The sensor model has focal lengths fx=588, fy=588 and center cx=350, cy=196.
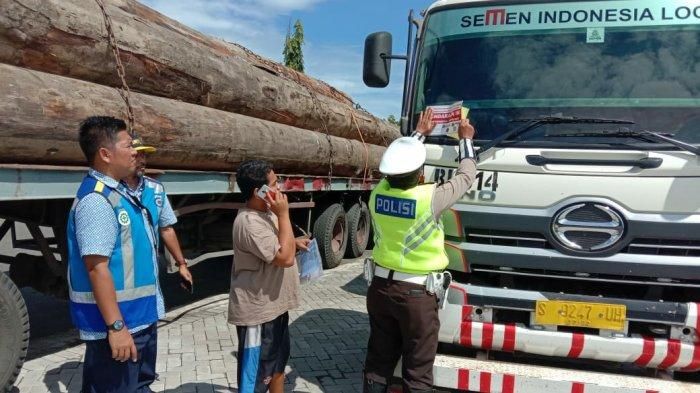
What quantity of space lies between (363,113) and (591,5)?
6790 mm

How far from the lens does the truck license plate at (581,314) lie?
311 cm

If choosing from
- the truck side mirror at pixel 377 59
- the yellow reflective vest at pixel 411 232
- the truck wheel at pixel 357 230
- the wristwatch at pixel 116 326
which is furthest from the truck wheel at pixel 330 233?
the wristwatch at pixel 116 326

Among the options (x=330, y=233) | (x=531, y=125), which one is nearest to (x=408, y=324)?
(x=531, y=125)

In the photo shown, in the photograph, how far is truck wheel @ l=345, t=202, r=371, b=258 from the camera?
9.65 m

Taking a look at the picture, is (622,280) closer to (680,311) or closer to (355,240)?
(680,311)

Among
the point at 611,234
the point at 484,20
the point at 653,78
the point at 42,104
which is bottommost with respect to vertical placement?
the point at 611,234

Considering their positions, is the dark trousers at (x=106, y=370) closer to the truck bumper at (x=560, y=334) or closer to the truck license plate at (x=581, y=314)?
the truck bumper at (x=560, y=334)

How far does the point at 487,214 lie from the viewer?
337 cm

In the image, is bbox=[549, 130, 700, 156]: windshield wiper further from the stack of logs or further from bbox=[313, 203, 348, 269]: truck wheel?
bbox=[313, 203, 348, 269]: truck wheel

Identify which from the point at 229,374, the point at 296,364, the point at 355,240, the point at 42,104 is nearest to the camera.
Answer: the point at 42,104

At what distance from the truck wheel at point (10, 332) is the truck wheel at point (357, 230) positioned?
6338mm

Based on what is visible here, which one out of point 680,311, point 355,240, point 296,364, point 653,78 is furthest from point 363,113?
point 680,311

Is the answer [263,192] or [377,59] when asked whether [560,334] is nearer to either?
[263,192]

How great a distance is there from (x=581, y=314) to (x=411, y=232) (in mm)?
1019
